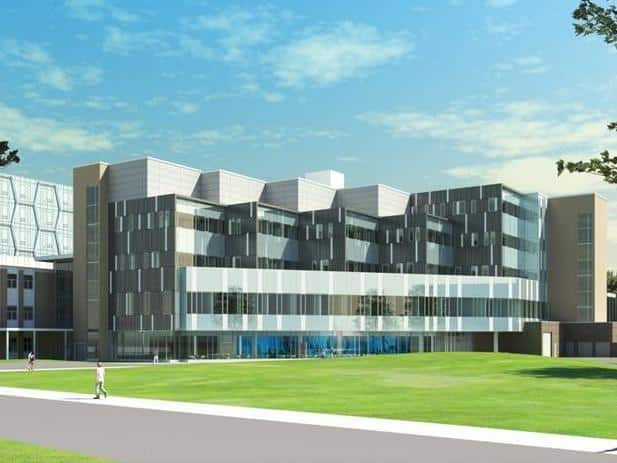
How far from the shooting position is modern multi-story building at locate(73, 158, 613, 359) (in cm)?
8612

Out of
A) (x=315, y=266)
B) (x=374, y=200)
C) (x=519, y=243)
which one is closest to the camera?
(x=315, y=266)

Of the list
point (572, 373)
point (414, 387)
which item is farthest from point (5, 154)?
point (572, 373)

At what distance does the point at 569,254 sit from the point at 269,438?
97.4 metres

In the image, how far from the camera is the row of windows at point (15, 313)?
9069 centimetres

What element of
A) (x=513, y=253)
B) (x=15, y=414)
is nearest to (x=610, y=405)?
(x=15, y=414)

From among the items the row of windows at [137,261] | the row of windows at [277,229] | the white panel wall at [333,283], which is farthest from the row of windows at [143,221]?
the row of windows at [277,229]

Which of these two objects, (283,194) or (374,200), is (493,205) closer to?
(374,200)

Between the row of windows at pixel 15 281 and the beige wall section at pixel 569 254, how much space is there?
2505 inches

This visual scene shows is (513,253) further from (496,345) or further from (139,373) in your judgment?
(139,373)

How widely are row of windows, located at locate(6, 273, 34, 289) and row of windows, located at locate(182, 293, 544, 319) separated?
2014 centimetres

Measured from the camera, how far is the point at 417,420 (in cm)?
2534

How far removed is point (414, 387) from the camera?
4012 cm

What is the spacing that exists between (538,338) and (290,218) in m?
32.1

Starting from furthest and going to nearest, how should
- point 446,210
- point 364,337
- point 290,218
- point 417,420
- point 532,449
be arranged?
1. point 446,210
2. point 290,218
3. point 364,337
4. point 417,420
5. point 532,449
